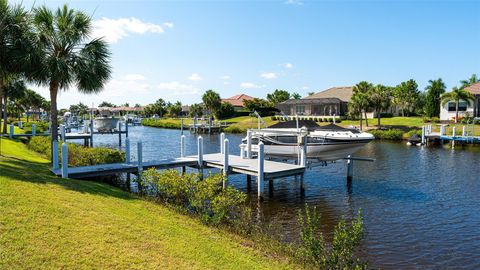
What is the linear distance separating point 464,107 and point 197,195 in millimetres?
56618

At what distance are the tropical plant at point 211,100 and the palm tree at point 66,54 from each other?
62728mm

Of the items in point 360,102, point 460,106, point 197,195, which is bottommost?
point 197,195

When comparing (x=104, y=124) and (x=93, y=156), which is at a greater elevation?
(x=104, y=124)

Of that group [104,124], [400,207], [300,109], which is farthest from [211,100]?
[400,207]

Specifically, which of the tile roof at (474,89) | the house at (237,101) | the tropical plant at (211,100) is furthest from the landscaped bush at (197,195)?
A: the house at (237,101)

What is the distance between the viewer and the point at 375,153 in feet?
120

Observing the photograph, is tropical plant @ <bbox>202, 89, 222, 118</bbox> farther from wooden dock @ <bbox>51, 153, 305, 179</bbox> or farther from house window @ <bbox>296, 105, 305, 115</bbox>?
wooden dock @ <bbox>51, 153, 305, 179</bbox>

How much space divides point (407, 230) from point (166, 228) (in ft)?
29.3

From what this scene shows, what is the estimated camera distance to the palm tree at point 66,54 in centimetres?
1761

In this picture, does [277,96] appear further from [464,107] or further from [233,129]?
[464,107]

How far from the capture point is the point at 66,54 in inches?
726

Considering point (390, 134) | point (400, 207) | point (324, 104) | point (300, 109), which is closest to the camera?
point (400, 207)

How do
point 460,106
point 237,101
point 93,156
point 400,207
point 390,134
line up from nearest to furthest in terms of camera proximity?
1. point 400,207
2. point 93,156
3. point 390,134
4. point 460,106
5. point 237,101

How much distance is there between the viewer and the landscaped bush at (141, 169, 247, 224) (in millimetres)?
11539
